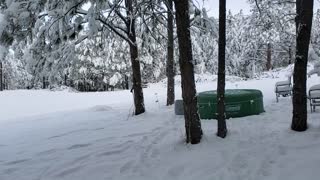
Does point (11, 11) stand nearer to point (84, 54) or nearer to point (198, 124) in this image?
point (198, 124)

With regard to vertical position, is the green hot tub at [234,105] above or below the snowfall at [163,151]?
above

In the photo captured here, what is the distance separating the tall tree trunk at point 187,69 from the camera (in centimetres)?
731

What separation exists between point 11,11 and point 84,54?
30198 mm

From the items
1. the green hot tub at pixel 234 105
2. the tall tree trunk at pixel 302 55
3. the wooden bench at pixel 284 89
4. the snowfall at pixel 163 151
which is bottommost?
the snowfall at pixel 163 151

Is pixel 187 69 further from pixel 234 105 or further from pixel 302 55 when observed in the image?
pixel 234 105

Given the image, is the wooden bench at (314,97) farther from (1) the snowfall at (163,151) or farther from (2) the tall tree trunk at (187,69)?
(2) the tall tree trunk at (187,69)

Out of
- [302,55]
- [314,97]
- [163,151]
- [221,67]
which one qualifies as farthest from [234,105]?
[163,151]

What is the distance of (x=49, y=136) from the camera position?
1012 centimetres

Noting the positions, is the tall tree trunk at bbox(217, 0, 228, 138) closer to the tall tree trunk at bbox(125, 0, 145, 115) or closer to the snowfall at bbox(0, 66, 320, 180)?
the snowfall at bbox(0, 66, 320, 180)

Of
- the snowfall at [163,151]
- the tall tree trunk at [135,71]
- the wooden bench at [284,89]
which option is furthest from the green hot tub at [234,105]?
the wooden bench at [284,89]

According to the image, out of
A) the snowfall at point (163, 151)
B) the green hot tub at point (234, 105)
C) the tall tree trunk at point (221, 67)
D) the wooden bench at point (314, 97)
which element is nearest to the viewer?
the snowfall at point (163, 151)

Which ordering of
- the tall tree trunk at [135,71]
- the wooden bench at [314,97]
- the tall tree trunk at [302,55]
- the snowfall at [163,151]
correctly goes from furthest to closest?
1. the tall tree trunk at [135,71]
2. the wooden bench at [314,97]
3. the tall tree trunk at [302,55]
4. the snowfall at [163,151]

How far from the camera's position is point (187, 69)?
737 centimetres

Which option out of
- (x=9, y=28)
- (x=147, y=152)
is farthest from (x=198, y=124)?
(x=9, y=28)
